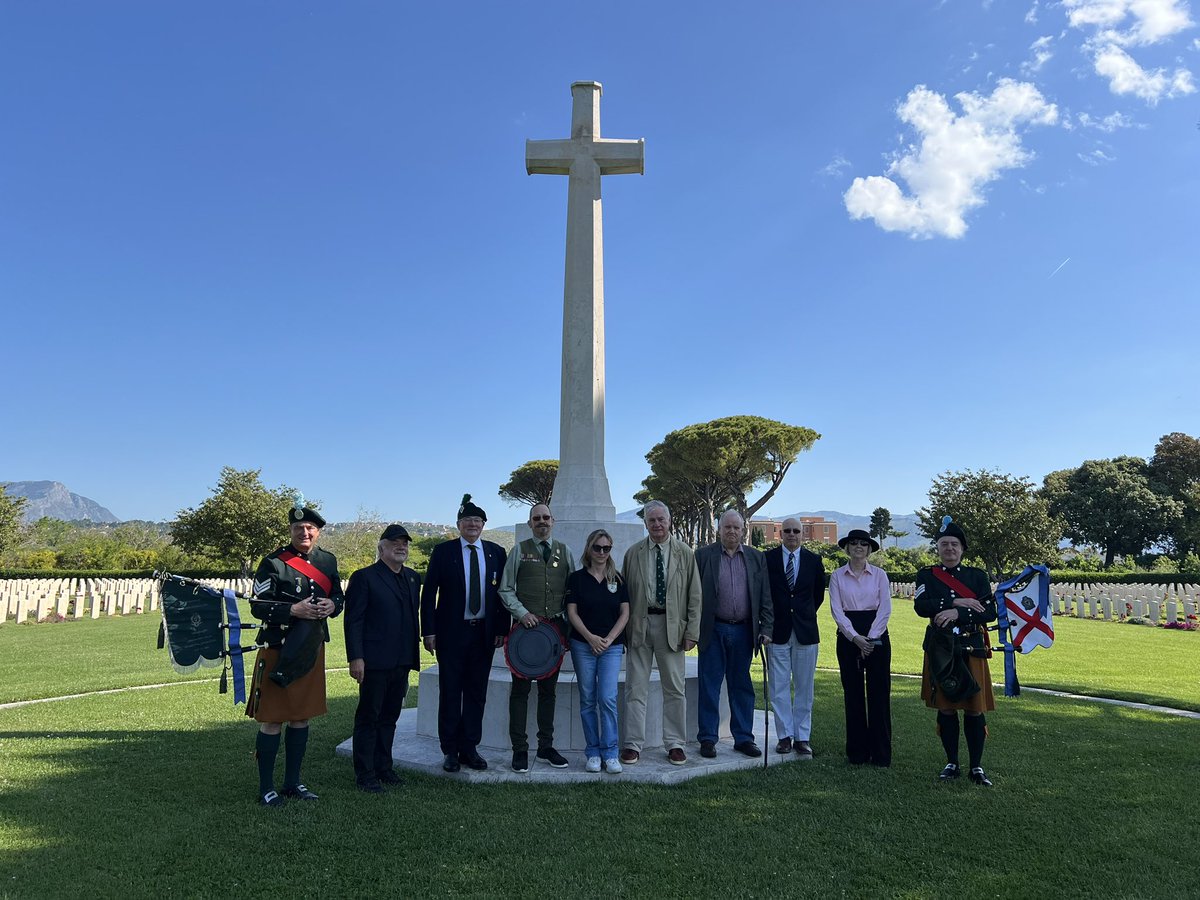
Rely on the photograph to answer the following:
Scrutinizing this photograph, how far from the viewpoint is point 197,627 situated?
486 centimetres

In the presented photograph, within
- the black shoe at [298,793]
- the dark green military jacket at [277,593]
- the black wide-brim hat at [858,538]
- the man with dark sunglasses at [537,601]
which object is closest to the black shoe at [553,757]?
the man with dark sunglasses at [537,601]

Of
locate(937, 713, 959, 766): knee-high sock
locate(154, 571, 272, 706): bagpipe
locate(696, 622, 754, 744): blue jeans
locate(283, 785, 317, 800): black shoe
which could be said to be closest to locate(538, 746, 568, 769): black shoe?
locate(696, 622, 754, 744): blue jeans

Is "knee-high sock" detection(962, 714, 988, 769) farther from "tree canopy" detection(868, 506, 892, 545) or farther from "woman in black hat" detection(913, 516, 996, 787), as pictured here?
"tree canopy" detection(868, 506, 892, 545)

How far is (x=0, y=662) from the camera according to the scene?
1139cm

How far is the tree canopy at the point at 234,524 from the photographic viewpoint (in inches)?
1200

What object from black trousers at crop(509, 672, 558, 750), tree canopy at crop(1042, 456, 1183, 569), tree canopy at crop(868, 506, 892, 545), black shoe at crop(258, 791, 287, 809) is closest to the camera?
black shoe at crop(258, 791, 287, 809)

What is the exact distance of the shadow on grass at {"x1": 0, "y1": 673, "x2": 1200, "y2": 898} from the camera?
3.43 meters

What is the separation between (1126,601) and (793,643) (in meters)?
22.1

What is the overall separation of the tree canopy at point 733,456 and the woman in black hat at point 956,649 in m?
34.3

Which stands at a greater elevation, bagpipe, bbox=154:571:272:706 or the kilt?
bagpipe, bbox=154:571:272:706

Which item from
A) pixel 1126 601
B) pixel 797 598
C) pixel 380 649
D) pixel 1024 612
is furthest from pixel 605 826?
pixel 1126 601

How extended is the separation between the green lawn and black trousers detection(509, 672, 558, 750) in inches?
16.1

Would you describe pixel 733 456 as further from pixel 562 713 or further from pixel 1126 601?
pixel 562 713

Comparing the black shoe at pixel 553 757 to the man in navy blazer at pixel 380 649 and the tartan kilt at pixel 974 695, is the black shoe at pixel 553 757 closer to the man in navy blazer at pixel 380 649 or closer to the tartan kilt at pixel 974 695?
the man in navy blazer at pixel 380 649
